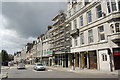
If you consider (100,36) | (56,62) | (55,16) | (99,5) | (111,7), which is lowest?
(56,62)

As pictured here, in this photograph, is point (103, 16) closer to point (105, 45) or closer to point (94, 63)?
point (105, 45)

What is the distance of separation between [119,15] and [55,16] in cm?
Answer: 3410

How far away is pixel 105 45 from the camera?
23109mm

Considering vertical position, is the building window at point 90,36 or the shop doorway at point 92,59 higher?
the building window at point 90,36

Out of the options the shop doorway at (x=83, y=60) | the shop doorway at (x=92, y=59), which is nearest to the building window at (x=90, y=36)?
the shop doorway at (x=92, y=59)

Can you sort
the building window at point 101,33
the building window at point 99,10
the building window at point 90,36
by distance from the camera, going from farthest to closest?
1. the building window at point 90,36
2. the building window at point 99,10
3. the building window at point 101,33

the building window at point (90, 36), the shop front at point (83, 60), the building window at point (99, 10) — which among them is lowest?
the shop front at point (83, 60)

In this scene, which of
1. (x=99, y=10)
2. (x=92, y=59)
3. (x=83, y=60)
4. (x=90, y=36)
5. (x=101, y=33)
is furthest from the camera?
(x=83, y=60)

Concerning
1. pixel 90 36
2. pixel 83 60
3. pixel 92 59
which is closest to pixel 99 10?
pixel 90 36

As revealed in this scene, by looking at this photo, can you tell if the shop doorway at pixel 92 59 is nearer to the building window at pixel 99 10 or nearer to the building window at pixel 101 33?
the building window at pixel 101 33

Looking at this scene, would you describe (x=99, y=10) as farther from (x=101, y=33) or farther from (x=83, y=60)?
(x=83, y=60)

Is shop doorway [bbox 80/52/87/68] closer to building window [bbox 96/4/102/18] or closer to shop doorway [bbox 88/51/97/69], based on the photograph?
shop doorway [bbox 88/51/97/69]

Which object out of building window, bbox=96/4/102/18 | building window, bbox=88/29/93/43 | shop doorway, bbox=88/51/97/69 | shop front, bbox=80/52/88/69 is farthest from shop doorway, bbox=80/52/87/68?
building window, bbox=96/4/102/18

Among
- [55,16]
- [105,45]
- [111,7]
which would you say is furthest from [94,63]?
[55,16]
